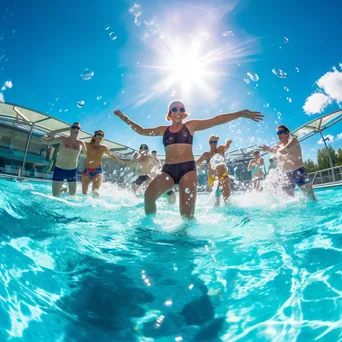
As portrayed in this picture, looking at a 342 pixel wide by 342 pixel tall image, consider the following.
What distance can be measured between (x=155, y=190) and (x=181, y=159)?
0.69 meters

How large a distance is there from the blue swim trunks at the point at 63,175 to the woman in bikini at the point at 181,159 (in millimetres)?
→ 3807

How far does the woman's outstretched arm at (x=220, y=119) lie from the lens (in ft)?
12.1

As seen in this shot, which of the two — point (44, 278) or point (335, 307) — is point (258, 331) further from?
point (44, 278)

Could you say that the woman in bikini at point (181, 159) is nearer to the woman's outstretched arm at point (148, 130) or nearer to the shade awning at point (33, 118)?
the woman's outstretched arm at point (148, 130)

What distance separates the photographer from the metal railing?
1022 centimetres

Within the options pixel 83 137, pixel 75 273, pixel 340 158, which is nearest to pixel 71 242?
pixel 75 273

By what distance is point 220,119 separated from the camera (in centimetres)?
382

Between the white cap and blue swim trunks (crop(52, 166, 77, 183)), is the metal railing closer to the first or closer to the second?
the white cap

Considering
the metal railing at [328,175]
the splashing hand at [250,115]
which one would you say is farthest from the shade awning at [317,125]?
the splashing hand at [250,115]

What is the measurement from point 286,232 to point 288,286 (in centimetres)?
130

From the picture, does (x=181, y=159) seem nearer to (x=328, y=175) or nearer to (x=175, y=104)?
(x=175, y=104)

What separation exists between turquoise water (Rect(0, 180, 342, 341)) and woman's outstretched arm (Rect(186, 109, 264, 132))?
174 cm

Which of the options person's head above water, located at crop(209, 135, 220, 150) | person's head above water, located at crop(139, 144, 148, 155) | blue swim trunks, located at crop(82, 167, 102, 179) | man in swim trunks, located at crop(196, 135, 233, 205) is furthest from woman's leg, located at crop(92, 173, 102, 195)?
person's head above water, located at crop(209, 135, 220, 150)

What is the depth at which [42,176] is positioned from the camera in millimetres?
11031
